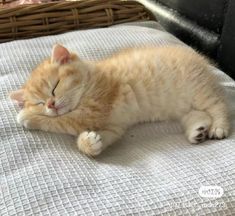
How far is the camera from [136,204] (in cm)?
92

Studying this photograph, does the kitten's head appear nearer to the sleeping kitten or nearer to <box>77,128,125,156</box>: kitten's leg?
the sleeping kitten

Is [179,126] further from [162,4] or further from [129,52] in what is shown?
[162,4]

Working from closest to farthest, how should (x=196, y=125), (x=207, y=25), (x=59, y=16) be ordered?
(x=196, y=125) → (x=207, y=25) → (x=59, y=16)

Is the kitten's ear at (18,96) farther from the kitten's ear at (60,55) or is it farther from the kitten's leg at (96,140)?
the kitten's leg at (96,140)

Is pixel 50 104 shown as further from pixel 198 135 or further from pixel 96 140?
pixel 198 135

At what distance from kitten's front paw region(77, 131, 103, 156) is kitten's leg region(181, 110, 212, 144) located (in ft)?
0.95

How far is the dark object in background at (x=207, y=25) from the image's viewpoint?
162 cm

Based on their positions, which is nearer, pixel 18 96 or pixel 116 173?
pixel 116 173

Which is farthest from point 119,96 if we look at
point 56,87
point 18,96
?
point 18,96

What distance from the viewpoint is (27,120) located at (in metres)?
1.21

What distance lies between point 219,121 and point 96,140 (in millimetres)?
401

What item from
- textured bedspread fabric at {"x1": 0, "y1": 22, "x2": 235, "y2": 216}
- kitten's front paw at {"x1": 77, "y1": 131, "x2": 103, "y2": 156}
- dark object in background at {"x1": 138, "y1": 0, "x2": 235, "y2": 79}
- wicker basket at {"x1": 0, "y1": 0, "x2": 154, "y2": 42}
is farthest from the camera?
wicker basket at {"x1": 0, "y1": 0, "x2": 154, "y2": 42}

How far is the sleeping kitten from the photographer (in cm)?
123

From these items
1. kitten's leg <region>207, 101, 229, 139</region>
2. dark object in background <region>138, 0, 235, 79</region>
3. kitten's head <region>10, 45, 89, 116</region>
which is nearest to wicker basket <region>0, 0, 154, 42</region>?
dark object in background <region>138, 0, 235, 79</region>
